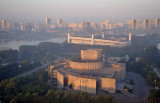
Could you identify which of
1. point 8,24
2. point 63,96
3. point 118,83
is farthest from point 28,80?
point 8,24

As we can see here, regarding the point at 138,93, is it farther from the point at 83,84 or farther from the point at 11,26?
the point at 11,26

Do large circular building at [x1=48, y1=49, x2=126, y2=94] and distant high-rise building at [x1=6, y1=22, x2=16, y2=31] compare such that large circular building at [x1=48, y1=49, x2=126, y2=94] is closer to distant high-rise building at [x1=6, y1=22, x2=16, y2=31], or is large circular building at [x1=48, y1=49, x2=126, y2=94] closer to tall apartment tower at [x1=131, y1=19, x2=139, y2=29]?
distant high-rise building at [x1=6, y1=22, x2=16, y2=31]

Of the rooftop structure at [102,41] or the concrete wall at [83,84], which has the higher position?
the rooftop structure at [102,41]

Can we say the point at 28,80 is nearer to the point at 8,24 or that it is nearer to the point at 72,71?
the point at 72,71

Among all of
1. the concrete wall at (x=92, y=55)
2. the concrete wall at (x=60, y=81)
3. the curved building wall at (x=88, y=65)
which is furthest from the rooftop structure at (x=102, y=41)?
the concrete wall at (x=60, y=81)

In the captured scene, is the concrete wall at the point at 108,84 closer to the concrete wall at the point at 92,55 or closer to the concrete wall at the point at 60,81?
the concrete wall at the point at 60,81

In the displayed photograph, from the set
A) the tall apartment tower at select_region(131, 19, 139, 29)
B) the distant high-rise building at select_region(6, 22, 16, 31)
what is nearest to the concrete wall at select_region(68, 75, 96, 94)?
the distant high-rise building at select_region(6, 22, 16, 31)

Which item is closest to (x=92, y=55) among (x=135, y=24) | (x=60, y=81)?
(x=60, y=81)
